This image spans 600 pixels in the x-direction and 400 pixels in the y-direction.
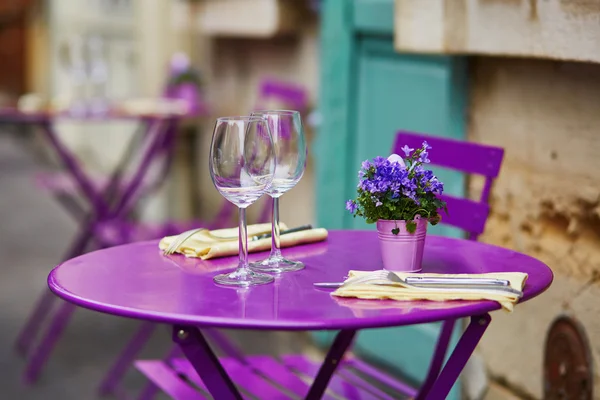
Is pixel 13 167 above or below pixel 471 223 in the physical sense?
below

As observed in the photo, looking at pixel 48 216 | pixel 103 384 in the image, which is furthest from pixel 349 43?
pixel 48 216

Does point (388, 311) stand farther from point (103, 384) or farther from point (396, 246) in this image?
point (103, 384)

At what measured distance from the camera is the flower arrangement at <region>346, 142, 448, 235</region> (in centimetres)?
198

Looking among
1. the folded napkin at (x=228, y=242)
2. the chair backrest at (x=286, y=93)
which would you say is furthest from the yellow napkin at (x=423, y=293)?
the chair backrest at (x=286, y=93)

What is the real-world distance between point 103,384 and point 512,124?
1.89 meters

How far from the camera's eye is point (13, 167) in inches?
426

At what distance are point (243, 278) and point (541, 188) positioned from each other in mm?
1362

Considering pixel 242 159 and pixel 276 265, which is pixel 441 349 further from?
pixel 242 159

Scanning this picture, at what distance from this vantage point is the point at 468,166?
264 centimetres

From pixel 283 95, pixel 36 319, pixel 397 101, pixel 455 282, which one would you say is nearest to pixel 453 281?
pixel 455 282

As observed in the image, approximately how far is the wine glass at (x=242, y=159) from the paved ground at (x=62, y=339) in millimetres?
1655

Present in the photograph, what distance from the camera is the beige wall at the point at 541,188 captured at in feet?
9.24

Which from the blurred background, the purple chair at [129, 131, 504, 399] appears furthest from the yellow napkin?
the blurred background

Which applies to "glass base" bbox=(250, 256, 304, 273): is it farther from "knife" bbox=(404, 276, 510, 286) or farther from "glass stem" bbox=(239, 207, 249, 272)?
"knife" bbox=(404, 276, 510, 286)
